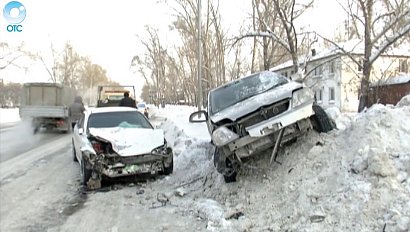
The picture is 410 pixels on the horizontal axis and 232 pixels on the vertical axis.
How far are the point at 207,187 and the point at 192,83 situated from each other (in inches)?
1320

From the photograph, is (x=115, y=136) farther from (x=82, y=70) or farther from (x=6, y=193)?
(x=82, y=70)

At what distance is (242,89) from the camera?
27.8ft

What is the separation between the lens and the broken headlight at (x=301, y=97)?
707 centimetres

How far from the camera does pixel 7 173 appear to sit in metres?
10.1

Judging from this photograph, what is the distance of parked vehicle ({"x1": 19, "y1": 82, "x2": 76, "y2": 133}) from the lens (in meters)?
22.0

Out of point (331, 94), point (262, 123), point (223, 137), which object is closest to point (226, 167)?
point (223, 137)

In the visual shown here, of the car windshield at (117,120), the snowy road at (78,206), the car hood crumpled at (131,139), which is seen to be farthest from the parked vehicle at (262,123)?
the car windshield at (117,120)

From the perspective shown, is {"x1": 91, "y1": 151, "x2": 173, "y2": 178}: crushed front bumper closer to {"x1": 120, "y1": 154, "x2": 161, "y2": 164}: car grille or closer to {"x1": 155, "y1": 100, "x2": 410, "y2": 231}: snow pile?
{"x1": 120, "y1": 154, "x2": 161, "y2": 164}: car grille

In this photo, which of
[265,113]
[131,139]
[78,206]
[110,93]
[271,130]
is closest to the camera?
[271,130]

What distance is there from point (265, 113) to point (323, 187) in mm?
1661

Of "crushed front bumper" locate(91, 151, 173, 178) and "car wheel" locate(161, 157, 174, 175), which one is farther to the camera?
"car wheel" locate(161, 157, 174, 175)

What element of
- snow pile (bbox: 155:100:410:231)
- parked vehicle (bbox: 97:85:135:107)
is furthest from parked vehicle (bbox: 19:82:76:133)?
snow pile (bbox: 155:100:410:231)

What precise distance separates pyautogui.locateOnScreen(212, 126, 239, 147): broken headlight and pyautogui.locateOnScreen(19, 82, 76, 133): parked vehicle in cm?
1680

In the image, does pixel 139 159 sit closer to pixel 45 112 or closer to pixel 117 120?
pixel 117 120
